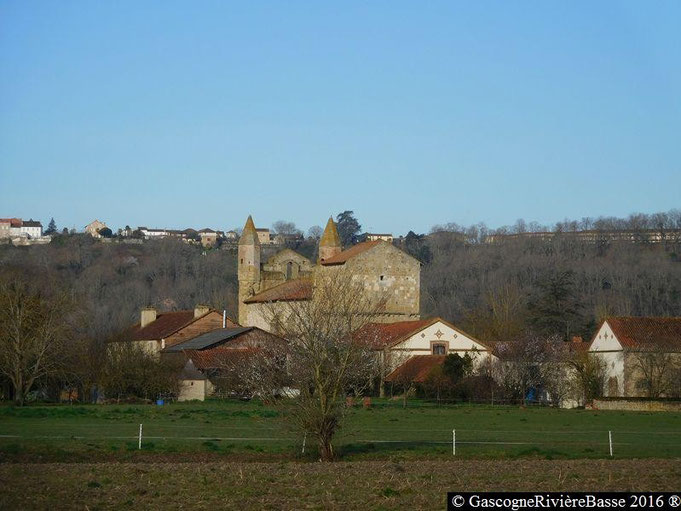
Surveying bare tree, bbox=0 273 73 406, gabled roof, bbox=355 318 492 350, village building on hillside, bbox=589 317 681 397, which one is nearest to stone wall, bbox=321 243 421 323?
gabled roof, bbox=355 318 492 350

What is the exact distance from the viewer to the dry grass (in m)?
20.1

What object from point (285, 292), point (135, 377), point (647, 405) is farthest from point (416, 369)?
point (135, 377)

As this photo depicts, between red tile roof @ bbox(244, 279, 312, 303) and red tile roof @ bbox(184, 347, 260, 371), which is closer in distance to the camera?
red tile roof @ bbox(184, 347, 260, 371)

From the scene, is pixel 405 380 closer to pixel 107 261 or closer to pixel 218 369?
pixel 218 369

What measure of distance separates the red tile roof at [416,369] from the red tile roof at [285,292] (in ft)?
A: 24.6

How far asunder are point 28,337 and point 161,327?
2412cm

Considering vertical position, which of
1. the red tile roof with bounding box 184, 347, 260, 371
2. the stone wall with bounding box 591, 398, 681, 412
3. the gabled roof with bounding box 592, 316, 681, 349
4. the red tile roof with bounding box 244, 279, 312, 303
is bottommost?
the stone wall with bounding box 591, 398, 681, 412

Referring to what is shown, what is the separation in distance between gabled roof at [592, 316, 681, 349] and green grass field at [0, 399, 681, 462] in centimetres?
997

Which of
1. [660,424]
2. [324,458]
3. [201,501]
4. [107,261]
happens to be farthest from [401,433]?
[107,261]

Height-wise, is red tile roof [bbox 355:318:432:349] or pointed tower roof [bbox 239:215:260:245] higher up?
pointed tower roof [bbox 239:215:260:245]

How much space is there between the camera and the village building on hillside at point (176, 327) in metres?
73.9

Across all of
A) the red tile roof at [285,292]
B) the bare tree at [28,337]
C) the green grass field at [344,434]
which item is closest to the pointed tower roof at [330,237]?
the red tile roof at [285,292]

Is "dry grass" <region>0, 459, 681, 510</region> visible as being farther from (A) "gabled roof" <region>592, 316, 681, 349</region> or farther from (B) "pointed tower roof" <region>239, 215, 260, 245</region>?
(B) "pointed tower roof" <region>239, 215, 260, 245</region>

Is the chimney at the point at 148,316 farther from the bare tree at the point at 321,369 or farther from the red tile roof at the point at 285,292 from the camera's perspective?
the bare tree at the point at 321,369
